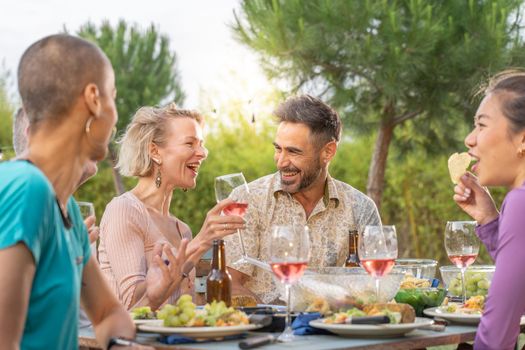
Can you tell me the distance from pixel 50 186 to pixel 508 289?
144 cm

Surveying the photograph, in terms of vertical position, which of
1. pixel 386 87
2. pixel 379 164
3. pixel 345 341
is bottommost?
pixel 345 341

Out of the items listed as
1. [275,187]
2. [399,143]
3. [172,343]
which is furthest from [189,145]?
[399,143]

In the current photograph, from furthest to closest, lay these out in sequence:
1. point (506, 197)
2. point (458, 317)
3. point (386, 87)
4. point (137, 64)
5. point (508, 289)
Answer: point (137, 64) < point (386, 87) < point (458, 317) < point (506, 197) < point (508, 289)

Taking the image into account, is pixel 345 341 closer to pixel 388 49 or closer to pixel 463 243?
pixel 463 243

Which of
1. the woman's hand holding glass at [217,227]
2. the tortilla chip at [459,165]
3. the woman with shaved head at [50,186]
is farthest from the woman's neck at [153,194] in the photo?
the woman with shaved head at [50,186]

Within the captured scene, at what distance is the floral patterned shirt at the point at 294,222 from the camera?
4.73 meters

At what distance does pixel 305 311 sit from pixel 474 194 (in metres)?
0.82

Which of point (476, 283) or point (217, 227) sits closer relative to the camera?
point (217, 227)

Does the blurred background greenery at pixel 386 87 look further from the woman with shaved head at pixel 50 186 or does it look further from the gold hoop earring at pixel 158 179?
the woman with shaved head at pixel 50 186

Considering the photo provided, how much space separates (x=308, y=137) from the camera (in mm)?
4938

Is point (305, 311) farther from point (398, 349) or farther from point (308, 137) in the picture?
point (308, 137)

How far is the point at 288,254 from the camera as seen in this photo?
2936 mm

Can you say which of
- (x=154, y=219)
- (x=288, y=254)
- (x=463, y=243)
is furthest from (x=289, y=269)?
(x=154, y=219)

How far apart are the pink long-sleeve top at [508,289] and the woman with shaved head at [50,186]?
1.26 m
